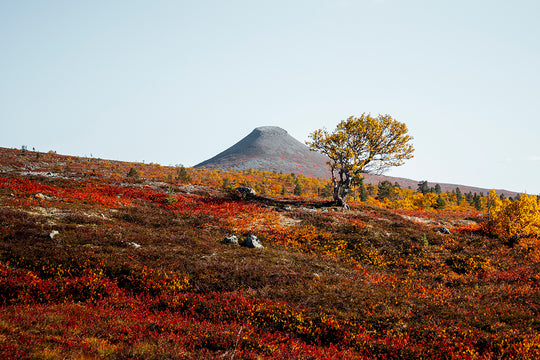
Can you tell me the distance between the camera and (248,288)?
428 inches

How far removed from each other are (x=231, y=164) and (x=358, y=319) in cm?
17309

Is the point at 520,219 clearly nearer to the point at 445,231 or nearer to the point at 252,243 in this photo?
the point at 445,231

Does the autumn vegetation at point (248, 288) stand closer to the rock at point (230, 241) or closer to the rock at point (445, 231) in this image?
the rock at point (230, 241)

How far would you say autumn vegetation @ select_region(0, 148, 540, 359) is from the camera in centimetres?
732

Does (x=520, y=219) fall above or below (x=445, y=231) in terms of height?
above

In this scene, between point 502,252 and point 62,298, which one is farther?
point 502,252

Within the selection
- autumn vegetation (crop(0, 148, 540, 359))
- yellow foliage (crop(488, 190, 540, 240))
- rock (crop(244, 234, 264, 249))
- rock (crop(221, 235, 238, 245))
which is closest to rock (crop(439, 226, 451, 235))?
autumn vegetation (crop(0, 148, 540, 359))

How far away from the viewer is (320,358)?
6.96m

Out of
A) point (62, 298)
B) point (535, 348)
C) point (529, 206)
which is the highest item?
point (529, 206)

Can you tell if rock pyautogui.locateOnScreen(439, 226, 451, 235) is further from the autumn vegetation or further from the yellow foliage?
the yellow foliage

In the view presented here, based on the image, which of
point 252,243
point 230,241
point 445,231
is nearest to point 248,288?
point 252,243

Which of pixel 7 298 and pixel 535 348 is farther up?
pixel 535 348

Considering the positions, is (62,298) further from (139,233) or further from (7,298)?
(139,233)

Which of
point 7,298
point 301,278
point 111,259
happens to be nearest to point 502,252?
point 301,278
